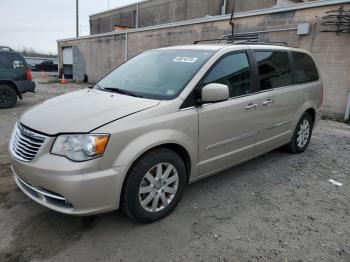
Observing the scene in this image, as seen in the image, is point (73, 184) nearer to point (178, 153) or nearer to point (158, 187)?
point (158, 187)

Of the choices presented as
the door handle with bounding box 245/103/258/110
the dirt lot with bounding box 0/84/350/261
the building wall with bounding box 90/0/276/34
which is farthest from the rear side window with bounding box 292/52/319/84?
the building wall with bounding box 90/0/276/34

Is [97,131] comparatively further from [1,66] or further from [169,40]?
[169,40]

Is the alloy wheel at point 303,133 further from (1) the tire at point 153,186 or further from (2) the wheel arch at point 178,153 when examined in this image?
(1) the tire at point 153,186

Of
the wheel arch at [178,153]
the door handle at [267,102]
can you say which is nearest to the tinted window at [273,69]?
the door handle at [267,102]

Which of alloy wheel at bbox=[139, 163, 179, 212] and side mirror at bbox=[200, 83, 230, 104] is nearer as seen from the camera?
alloy wheel at bbox=[139, 163, 179, 212]

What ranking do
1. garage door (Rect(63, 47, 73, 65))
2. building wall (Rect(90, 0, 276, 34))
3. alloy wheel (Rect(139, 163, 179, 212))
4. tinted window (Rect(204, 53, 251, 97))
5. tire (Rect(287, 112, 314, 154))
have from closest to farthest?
alloy wheel (Rect(139, 163, 179, 212))
tinted window (Rect(204, 53, 251, 97))
tire (Rect(287, 112, 314, 154))
building wall (Rect(90, 0, 276, 34))
garage door (Rect(63, 47, 73, 65))

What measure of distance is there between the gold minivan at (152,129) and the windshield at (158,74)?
0.04ft

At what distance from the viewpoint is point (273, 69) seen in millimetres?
4234

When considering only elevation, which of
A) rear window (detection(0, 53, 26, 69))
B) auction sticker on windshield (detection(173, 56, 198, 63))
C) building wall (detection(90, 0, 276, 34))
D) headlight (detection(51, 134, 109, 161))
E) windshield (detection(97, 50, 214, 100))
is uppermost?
building wall (detection(90, 0, 276, 34))

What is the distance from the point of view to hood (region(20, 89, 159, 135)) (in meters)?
2.63

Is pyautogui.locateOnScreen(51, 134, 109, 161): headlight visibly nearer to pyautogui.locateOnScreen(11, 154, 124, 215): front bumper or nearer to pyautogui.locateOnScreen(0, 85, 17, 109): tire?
pyautogui.locateOnScreen(11, 154, 124, 215): front bumper

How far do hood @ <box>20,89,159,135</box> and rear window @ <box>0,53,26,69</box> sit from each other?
22.3ft

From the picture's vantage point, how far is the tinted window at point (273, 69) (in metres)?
4.01

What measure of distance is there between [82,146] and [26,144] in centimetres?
64
